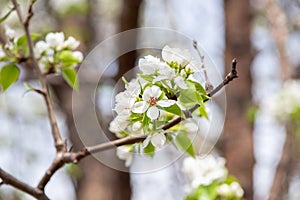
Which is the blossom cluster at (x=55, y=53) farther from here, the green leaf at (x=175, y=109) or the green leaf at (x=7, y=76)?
the green leaf at (x=175, y=109)

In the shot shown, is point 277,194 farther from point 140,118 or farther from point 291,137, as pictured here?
point 140,118

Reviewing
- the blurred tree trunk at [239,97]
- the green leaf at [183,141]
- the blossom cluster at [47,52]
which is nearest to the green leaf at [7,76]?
the blossom cluster at [47,52]

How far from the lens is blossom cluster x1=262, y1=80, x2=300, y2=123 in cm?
235

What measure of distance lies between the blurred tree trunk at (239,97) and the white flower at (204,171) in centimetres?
102

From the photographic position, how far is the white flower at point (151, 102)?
2.01 feet

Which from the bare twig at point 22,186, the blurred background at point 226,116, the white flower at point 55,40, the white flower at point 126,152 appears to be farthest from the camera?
the blurred background at point 226,116

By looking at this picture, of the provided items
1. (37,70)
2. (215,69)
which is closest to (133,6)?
(37,70)

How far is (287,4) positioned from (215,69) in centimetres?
285

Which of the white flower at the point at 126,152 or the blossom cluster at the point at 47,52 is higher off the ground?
the blossom cluster at the point at 47,52

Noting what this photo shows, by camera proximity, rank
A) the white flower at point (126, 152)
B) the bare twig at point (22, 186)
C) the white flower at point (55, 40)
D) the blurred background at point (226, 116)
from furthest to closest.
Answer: the blurred background at point (226, 116) → the white flower at point (55, 40) → the white flower at point (126, 152) → the bare twig at point (22, 186)

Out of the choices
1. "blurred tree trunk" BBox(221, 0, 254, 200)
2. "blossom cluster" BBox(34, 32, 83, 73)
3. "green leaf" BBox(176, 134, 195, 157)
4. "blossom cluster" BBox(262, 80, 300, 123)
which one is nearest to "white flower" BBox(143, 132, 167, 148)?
"green leaf" BBox(176, 134, 195, 157)

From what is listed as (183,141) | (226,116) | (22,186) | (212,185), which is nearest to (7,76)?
(22,186)

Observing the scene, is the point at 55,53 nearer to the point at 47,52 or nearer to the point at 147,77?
the point at 47,52

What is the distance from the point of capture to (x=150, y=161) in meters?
0.96
